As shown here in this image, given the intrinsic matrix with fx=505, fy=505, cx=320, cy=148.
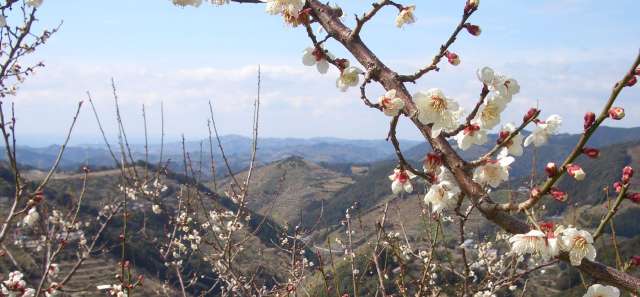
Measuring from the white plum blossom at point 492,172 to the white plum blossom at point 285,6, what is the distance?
972 millimetres

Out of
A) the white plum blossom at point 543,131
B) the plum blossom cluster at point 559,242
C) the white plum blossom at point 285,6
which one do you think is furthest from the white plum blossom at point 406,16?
the plum blossom cluster at point 559,242

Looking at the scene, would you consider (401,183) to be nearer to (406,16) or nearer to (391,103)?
(391,103)

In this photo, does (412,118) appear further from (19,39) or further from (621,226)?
(621,226)

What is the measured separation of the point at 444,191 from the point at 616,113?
642 mm

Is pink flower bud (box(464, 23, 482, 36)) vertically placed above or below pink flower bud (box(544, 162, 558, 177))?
above

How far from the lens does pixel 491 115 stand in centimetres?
202

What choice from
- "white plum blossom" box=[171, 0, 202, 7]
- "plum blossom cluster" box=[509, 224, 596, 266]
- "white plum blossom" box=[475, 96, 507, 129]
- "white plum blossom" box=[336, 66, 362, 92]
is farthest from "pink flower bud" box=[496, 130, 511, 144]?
"white plum blossom" box=[171, 0, 202, 7]

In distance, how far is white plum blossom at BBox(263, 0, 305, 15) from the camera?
2021 millimetres

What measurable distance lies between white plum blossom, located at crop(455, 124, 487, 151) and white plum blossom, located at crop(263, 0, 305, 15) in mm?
824

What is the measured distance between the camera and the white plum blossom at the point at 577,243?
5.61 ft

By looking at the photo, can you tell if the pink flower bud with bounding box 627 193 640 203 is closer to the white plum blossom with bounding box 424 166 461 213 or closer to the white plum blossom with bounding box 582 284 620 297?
the white plum blossom with bounding box 582 284 620 297

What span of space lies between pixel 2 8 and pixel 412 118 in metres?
4.06

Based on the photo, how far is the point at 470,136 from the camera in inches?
81.0

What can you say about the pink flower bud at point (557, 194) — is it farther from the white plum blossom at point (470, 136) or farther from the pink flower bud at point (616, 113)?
the white plum blossom at point (470, 136)
